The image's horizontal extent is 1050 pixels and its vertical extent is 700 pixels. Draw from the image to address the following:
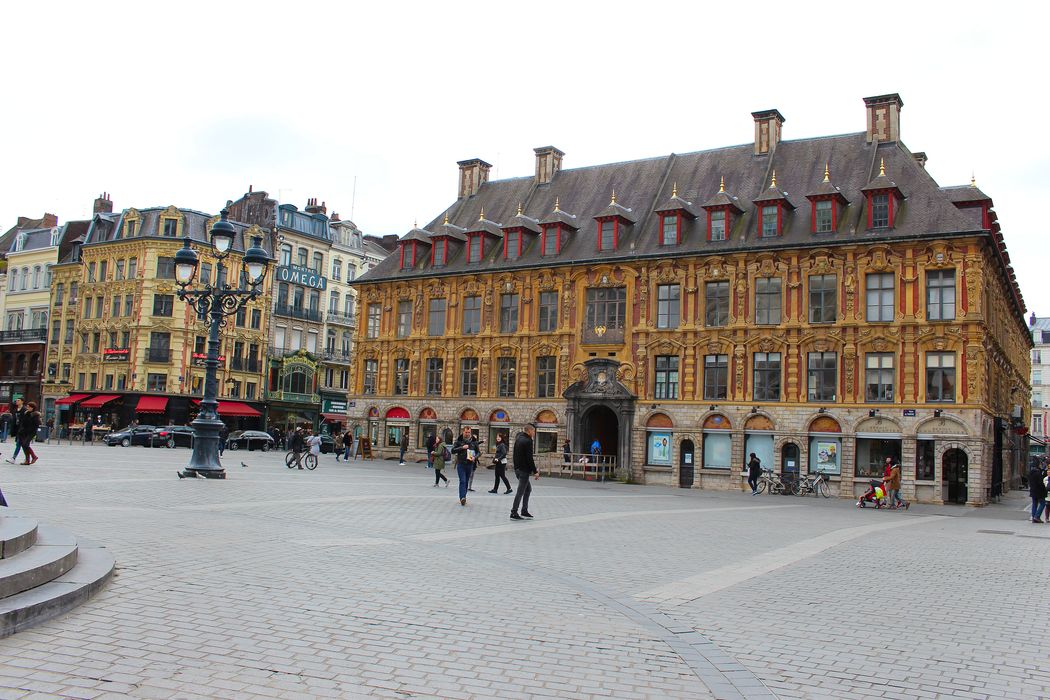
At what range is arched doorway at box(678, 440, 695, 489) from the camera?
130 ft

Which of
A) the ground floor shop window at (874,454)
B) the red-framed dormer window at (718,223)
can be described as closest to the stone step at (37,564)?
the ground floor shop window at (874,454)

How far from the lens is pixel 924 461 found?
34.9m

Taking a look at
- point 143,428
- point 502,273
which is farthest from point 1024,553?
A: point 143,428

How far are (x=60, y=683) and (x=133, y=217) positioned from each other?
200ft

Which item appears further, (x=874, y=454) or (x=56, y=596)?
(x=874, y=454)

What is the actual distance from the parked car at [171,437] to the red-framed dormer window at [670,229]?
88.3ft

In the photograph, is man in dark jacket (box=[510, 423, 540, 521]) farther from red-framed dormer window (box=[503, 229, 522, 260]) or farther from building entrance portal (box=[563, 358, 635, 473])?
red-framed dormer window (box=[503, 229, 522, 260])

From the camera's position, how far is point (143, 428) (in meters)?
48.9

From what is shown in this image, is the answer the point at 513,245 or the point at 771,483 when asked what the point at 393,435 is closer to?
the point at 513,245

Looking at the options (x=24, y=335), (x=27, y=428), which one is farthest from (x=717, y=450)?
(x=24, y=335)

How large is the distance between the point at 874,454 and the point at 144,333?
44912mm

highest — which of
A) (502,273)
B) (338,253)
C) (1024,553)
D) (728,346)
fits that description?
(338,253)

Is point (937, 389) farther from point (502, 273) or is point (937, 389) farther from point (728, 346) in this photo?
point (502, 273)

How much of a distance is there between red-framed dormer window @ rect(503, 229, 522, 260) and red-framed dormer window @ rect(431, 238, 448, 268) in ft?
12.2
